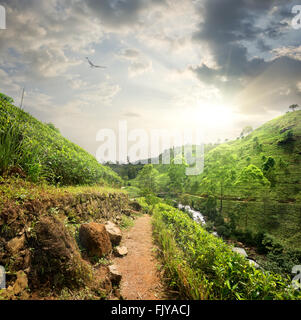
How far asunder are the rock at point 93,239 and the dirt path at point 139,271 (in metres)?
0.68

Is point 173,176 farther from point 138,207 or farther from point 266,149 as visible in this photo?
point 266,149

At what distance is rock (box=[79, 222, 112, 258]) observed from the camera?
3703 mm

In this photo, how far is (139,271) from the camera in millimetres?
4062

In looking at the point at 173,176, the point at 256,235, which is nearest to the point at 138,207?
the point at 256,235

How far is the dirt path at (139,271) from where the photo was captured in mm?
3277

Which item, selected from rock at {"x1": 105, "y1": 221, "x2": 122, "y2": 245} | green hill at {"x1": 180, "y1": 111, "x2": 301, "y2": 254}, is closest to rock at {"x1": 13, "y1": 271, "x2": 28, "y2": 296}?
rock at {"x1": 105, "y1": 221, "x2": 122, "y2": 245}

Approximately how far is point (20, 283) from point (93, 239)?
1.71m

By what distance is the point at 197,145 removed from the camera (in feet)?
363

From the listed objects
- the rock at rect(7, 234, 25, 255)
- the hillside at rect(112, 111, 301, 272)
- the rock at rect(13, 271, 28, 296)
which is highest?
the rock at rect(7, 234, 25, 255)

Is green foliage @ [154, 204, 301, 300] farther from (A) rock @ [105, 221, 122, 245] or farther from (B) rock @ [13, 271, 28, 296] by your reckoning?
(B) rock @ [13, 271, 28, 296]

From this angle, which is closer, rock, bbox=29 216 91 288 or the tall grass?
rock, bbox=29 216 91 288

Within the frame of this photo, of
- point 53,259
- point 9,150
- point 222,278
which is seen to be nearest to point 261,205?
point 222,278

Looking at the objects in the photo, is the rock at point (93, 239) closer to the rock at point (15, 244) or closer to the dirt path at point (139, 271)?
the dirt path at point (139, 271)

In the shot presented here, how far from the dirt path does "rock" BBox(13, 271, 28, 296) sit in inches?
70.7
